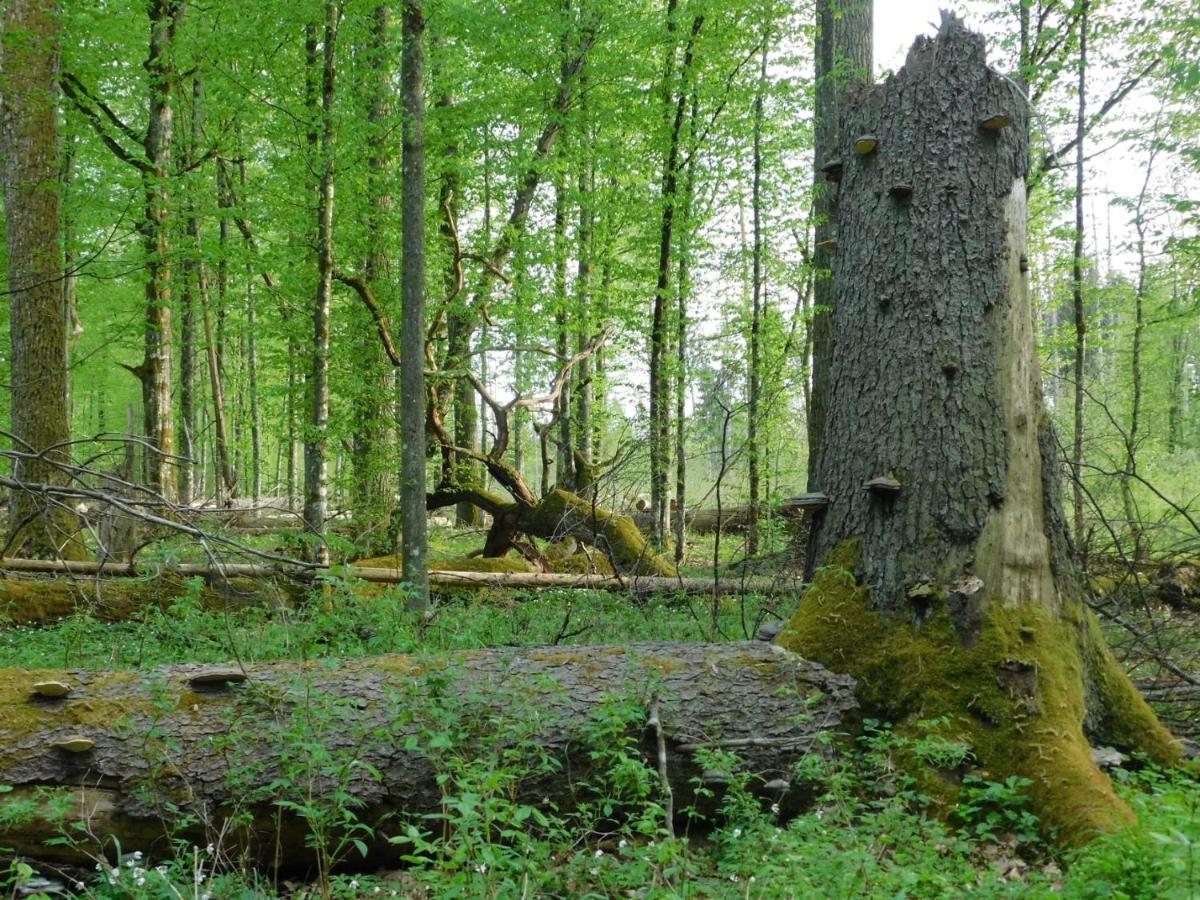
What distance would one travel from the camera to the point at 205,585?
9273 millimetres

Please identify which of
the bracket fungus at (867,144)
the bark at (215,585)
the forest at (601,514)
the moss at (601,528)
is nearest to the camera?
the forest at (601,514)

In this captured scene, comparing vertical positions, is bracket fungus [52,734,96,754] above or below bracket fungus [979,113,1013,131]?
below

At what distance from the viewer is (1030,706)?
13.9 feet

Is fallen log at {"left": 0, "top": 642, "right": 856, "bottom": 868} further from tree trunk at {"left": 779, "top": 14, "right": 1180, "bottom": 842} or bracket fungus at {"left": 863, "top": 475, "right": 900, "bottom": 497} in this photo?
bracket fungus at {"left": 863, "top": 475, "right": 900, "bottom": 497}

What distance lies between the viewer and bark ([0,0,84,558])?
938 centimetres

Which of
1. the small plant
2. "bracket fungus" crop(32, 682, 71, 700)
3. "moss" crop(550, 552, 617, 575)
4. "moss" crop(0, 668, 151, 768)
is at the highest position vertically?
"bracket fungus" crop(32, 682, 71, 700)

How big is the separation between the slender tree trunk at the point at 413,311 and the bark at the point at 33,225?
14.3 feet

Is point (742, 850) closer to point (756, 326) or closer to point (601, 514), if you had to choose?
point (601, 514)

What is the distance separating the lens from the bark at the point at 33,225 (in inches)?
369

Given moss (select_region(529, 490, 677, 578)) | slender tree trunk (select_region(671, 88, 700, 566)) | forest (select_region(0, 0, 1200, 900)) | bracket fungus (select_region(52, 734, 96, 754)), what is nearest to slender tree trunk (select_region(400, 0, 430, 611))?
forest (select_region(0, 0, 1200, 900))

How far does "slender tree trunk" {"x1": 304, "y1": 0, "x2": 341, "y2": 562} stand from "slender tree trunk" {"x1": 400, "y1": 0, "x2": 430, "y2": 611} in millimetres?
2103

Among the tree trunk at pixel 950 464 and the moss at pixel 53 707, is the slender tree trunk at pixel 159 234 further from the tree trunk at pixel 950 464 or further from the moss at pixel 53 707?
the tree trunk at pixel 950 464

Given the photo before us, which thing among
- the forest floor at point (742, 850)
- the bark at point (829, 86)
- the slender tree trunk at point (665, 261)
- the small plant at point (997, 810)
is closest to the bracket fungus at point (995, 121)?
the forest floor at point (742, 850)

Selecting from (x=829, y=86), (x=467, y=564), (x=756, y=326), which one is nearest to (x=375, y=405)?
(x=467, y=564)
